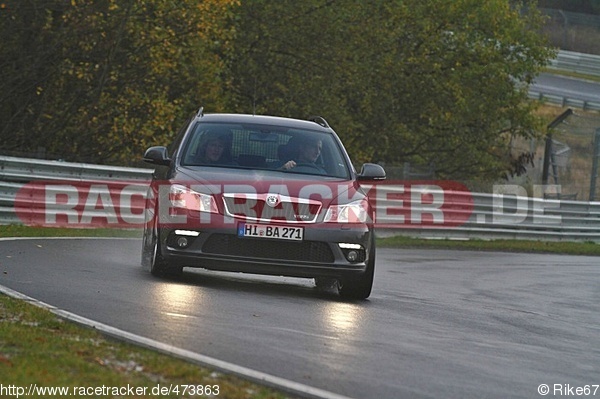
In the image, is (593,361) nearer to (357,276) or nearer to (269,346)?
(269,346)

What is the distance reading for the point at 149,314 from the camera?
360 inches

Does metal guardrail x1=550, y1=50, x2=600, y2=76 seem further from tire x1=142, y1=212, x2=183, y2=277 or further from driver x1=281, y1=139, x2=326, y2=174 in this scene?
tire x1=142, y1=212, x2=183, y2=277

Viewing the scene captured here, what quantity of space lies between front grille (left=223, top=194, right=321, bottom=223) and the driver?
2.85ft

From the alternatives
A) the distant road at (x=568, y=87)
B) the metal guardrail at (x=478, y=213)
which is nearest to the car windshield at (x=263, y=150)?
the metal guardrail at (x=478, y=213)

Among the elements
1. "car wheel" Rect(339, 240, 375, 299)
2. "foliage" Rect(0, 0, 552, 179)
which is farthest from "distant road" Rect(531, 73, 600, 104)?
"car wheel" Rect(339, 240, 375, 299)

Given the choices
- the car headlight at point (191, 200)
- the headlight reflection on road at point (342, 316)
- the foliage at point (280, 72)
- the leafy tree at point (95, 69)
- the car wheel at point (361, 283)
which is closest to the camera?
the headlight reflection on road at point (342, 316)

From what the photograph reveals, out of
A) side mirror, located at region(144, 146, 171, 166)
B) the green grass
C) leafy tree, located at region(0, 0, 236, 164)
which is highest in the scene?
leafy tree, located at region(0, 0, 236, 164)

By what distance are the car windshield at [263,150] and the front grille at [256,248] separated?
3.36 ft

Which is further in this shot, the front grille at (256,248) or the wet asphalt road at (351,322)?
the front grille at (256,248)

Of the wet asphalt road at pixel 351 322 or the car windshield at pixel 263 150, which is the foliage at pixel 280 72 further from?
the car windshield at pixel 263 150

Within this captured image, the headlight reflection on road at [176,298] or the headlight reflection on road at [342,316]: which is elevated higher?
the headlight reflection on road at [176,298]

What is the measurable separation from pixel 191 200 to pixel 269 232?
751mm

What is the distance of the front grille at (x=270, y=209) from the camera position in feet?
37.5

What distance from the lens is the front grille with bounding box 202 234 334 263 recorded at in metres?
11.4
